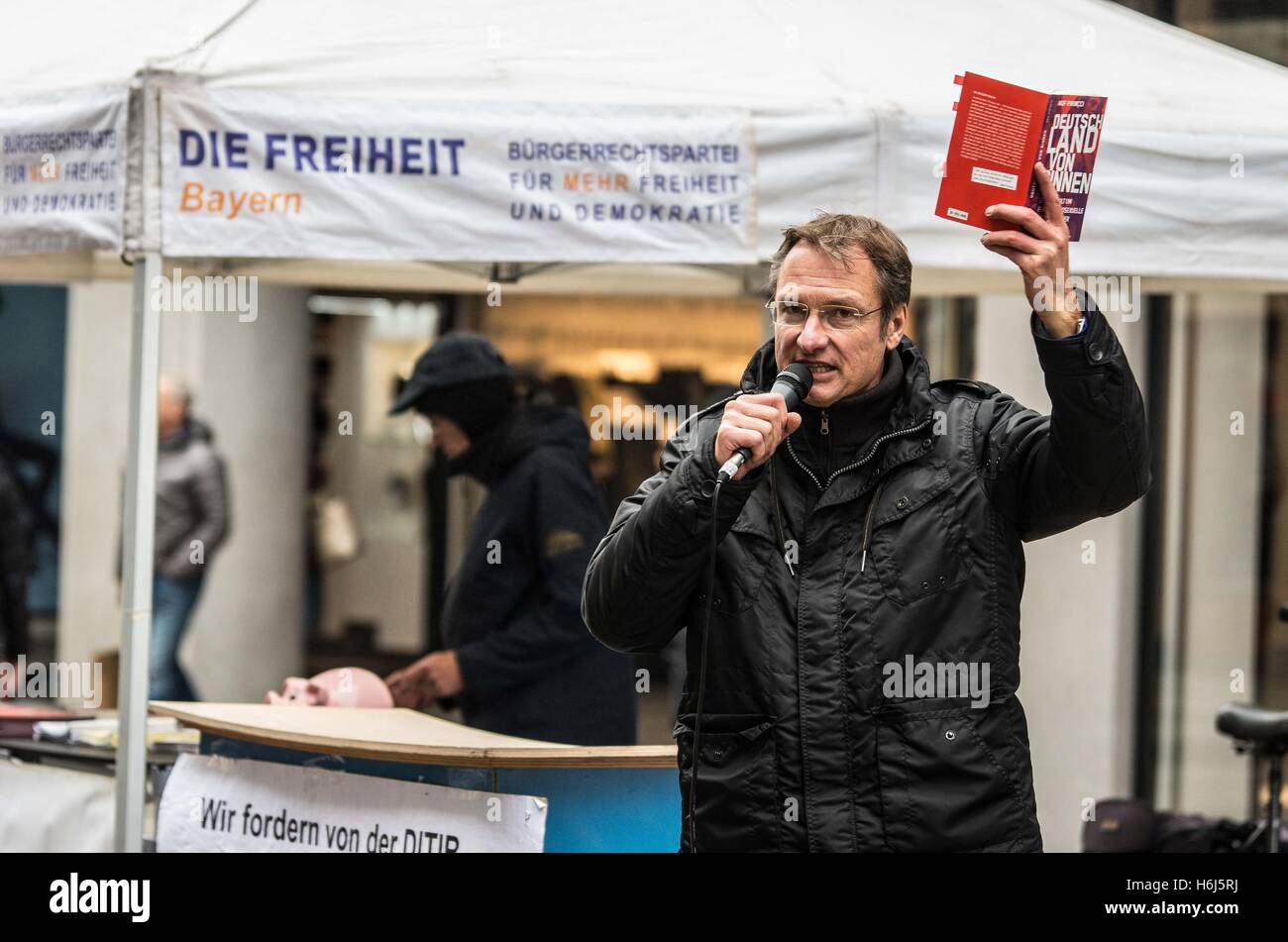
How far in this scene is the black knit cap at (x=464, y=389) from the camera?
4.87 meters

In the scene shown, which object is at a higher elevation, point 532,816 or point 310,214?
point 310,214

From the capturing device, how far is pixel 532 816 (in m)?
4.00

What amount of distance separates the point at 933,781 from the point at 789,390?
69cm

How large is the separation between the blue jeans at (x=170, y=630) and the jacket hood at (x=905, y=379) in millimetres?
6470

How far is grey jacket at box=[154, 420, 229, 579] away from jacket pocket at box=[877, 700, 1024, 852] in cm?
667

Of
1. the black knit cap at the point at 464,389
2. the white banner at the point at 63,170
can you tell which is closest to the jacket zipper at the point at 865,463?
the white banner at the point at 63,170

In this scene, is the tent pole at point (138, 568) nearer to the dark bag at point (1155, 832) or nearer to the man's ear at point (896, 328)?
the man's ear at point (896, 328)

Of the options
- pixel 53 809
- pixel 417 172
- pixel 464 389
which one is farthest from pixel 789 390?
pixel 53 809

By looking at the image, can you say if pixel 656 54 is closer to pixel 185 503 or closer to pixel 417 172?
pixel 417 172

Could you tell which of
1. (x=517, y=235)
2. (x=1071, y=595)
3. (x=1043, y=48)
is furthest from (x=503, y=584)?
(x=1071, y=595)

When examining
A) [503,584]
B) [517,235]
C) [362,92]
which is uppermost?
[362,92]

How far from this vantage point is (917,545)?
2701 mm
